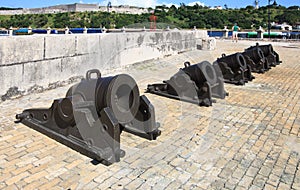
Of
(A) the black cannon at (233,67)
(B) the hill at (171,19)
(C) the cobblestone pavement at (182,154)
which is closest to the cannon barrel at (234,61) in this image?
(A) the black cannon at (233,67)

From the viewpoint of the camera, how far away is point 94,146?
3225 mm

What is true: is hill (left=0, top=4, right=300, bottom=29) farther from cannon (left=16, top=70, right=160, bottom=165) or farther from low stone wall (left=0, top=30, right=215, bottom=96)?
cannon (left=16, top=70, right=160, bottom=165)

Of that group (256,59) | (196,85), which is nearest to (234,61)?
(196,85)

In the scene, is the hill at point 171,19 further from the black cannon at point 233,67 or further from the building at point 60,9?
the black cannon at point 233,67

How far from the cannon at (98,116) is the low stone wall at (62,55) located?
1.98 m

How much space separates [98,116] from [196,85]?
8.59 feet

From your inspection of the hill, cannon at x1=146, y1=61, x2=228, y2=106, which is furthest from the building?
cannon at x1=146, y1=61, x2=228, y2=106

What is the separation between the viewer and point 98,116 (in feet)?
10.9

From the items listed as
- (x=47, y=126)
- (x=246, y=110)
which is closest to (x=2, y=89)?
(x=47, y=126)

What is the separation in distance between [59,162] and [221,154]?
5.75ft

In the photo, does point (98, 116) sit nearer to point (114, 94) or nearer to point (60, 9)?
point (114, 94)

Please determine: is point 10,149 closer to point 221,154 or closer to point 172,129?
point 172,129

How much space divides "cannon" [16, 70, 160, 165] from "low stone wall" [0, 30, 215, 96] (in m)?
1.98

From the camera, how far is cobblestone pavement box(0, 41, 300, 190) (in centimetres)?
273
